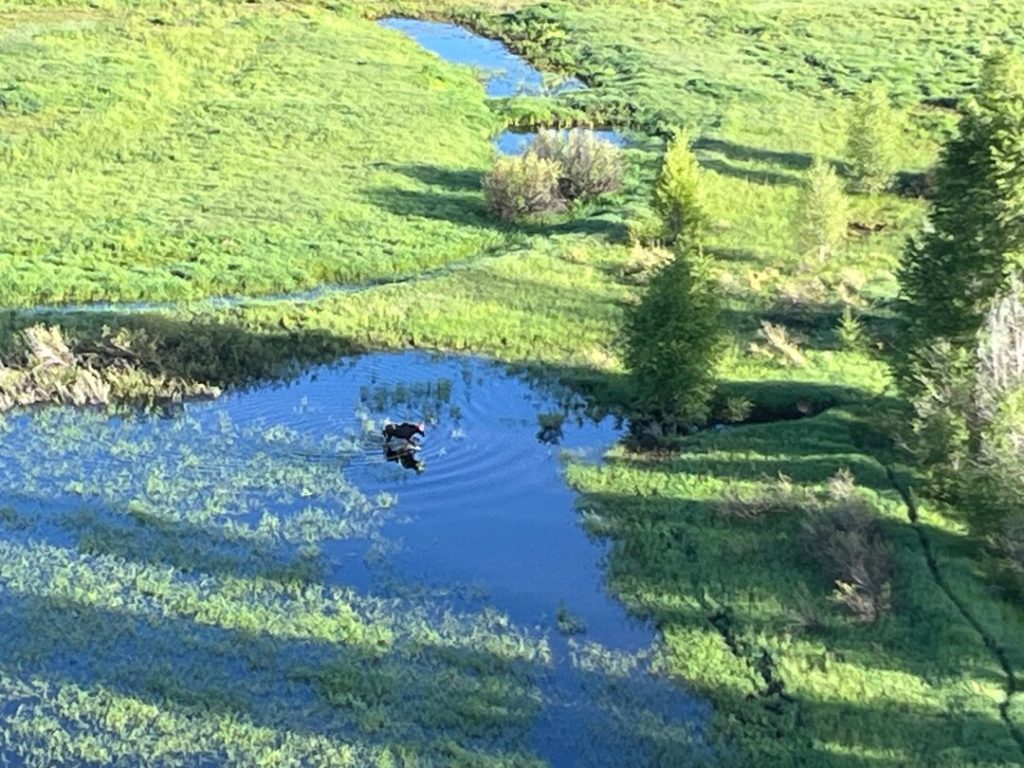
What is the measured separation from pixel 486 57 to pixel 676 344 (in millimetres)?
40839

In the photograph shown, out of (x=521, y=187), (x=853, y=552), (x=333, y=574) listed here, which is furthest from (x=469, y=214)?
(x=853, y=552)

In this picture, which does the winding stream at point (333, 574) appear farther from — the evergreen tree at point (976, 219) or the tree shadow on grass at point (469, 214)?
the tree shadow on grass at point (469, 214)

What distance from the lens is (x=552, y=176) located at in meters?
46.6

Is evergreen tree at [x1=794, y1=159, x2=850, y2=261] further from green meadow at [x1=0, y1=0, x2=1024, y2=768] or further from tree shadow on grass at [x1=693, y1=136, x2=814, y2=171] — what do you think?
tree shadow on grass at [x1=693, y1=136, x2=814, y2=171]

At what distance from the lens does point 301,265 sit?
41.8m

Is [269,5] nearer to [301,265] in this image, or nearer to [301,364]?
[301,265]

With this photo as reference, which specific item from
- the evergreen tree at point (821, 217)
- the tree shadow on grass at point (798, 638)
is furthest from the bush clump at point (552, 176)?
the tree shadow on grass at point (798, 638)

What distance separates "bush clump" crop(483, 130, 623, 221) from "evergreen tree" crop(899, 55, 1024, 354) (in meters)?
18.0

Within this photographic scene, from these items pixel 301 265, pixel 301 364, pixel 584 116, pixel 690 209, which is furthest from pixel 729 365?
pixel 584 116

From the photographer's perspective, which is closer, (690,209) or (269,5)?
(690,209)

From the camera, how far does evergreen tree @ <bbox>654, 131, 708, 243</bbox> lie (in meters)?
41.5

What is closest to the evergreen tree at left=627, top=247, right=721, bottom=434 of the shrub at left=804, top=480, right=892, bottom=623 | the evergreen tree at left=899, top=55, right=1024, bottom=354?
the evergreen tree at left=899, top=55, right=1024, bottom=354

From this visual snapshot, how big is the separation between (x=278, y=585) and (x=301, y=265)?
17.6 m

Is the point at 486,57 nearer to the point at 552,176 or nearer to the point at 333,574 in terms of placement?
the point at 552,176
